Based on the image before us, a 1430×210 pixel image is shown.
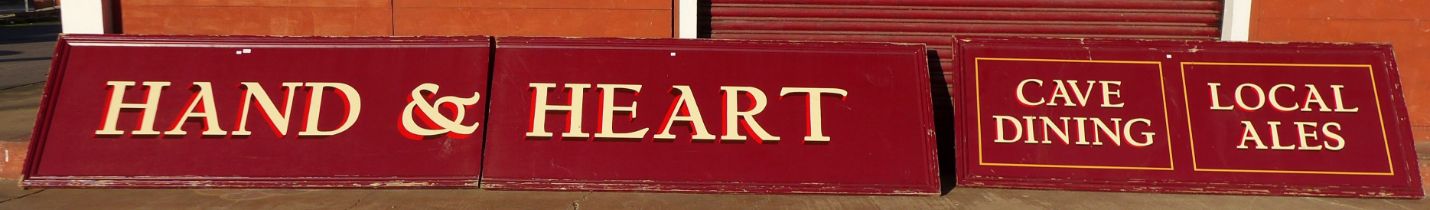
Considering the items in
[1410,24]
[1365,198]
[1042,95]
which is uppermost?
[1410,24]

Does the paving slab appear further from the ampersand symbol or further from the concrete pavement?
the ampersand symbol

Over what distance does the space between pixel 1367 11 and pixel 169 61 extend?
7.04 m

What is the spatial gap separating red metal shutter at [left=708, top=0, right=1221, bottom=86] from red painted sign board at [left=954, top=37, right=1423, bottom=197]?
1088 millimetres

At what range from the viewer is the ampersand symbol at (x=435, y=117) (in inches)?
228

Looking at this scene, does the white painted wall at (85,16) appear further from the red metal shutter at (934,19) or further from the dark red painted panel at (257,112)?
the red metal shutter at (934,19)

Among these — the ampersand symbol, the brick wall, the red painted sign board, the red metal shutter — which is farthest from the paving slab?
the red metal shutter

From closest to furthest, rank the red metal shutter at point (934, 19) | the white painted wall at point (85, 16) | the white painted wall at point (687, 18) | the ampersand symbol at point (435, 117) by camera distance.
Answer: the ampersand symbol at point (435, 117), the white painted wall at point (85, 16), the white painted wall at point (687, 18), the red metal shutter at point (934, 19)

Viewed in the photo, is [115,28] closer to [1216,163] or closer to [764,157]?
[764,157]

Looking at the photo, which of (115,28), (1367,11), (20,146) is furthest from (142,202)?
(1367,11)

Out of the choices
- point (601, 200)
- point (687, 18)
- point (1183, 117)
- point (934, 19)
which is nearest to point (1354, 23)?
point (1183, 117)

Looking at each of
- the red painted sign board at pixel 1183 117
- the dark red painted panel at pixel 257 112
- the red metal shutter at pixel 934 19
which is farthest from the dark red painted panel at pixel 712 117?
the red metal shutter at pixel 934 19

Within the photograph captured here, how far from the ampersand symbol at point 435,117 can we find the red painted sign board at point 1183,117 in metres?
2.57

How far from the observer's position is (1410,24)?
23.5ft

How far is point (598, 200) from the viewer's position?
5.51 meters
